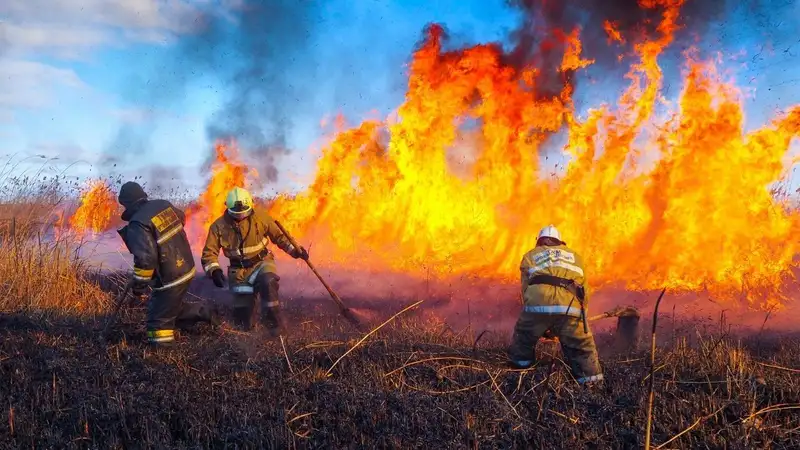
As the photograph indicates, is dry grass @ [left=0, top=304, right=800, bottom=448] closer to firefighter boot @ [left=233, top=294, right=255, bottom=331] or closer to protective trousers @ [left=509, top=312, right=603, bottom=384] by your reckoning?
protective trousers @ [left=509, top=312, right=603, bottom=384]

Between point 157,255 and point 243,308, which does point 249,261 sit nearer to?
point 243,308

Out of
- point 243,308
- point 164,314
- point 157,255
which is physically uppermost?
point 157,255

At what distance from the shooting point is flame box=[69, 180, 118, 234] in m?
9.17

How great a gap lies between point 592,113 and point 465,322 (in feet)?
12.8

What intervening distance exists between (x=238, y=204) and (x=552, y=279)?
165 inches

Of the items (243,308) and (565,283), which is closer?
(565,283)

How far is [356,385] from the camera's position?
465 cm

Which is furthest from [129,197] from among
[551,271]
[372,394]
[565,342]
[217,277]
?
[565,342]

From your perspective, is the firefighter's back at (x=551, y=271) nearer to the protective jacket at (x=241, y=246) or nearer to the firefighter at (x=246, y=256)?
the firefighter at (x=246, y=256)

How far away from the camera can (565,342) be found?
519 centimetres

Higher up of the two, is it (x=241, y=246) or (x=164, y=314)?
(x=241, y=246)

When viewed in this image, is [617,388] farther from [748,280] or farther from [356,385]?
[748,280]

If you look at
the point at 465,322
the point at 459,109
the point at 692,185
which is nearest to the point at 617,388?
the point at 465,322

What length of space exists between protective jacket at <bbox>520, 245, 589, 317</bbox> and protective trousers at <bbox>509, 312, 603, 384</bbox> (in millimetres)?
95
